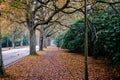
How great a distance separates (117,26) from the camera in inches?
525

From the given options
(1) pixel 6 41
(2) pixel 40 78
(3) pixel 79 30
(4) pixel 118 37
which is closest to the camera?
(4) pixel 118 37

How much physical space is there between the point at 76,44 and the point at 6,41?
196 ft

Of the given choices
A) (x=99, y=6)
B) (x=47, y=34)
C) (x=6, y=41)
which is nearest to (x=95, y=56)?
(x=99, y=6)

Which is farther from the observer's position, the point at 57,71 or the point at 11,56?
the point at 11,56

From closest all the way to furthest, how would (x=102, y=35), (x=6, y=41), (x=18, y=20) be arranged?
(x=102, y=35) → (x=18, y=20) → (x=6, y=41)

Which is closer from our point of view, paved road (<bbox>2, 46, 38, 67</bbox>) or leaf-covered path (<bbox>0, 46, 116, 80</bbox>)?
leaf-covered path (<bbox>0, 46, 116, 80</bbox>)

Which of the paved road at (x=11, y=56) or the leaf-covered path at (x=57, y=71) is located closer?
the leaf-covered path at (x=57, y=71)

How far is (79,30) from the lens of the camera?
32.9 meters

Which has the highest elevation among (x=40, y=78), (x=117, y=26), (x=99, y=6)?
(x=99, y=6)

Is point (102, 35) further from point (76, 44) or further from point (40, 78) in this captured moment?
point (76, 44)

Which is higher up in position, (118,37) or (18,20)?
(18,20)

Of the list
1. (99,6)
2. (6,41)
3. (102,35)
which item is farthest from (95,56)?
(6,41)

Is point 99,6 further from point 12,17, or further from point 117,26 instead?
point 12,17

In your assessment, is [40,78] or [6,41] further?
[6,41]
